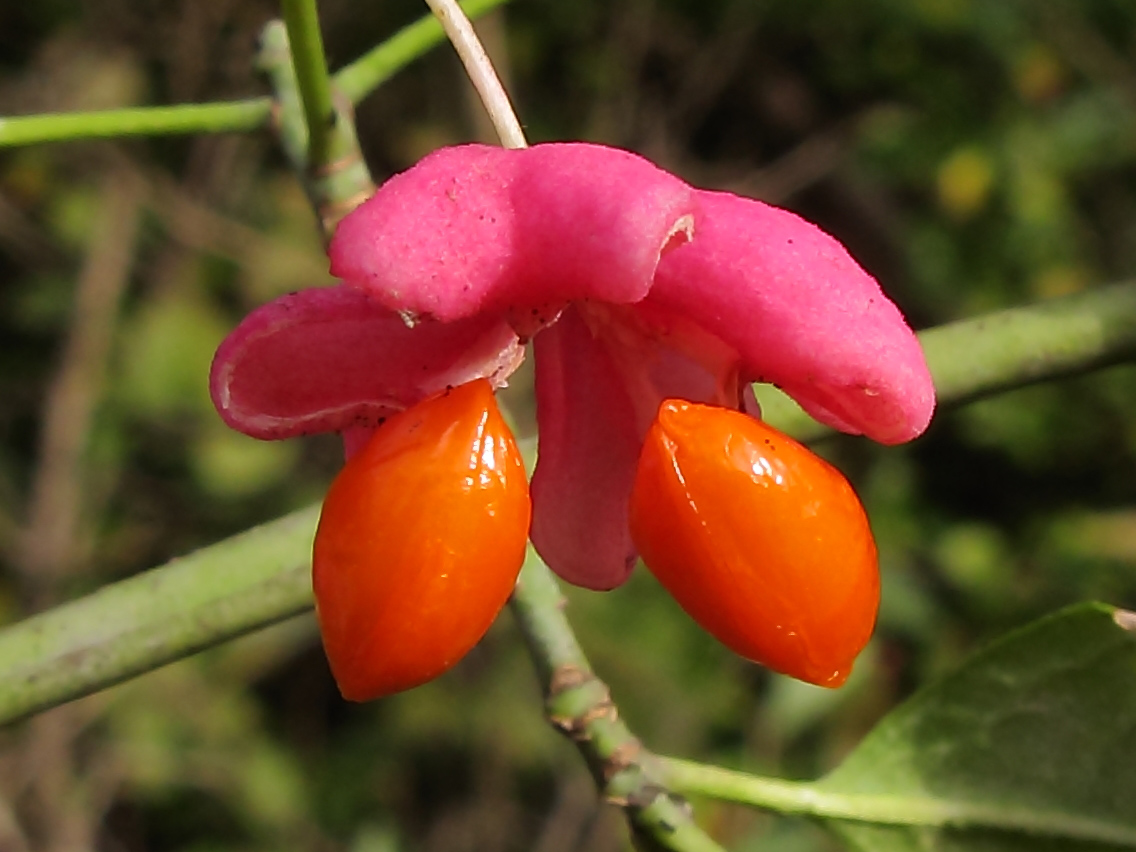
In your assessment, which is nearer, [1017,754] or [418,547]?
[418,547]

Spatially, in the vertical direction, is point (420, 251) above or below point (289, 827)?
above

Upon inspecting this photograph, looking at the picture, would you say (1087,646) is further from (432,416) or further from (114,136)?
(114,136)

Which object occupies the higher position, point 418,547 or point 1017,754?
point 418,547

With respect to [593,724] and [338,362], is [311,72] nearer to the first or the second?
[338,362]

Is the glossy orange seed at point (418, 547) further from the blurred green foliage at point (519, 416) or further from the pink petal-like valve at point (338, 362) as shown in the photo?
the blurred green foliage at point (519, 416)

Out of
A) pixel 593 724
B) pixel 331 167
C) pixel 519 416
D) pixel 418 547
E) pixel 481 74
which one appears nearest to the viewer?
pixel 418 547

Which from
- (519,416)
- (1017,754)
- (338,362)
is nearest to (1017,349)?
(1017,754)

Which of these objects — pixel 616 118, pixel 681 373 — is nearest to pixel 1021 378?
pixel 681 373
